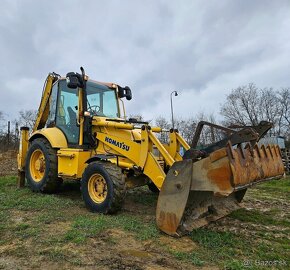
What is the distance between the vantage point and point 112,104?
7641mm

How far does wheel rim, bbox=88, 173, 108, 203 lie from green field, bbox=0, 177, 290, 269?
322 mm

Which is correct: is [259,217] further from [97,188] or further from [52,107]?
[52,107]

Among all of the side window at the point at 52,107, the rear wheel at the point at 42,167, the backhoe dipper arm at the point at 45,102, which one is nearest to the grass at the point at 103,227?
the rear wheel at the point at 42,167

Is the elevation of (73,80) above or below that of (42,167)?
above

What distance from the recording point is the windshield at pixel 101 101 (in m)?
7.05

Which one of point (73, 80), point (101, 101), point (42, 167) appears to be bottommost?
point (42, 167)

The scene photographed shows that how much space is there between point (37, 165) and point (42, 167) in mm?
204

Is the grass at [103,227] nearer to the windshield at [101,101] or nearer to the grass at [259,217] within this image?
the grass at [259,217]

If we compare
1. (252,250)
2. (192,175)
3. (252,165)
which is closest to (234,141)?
(252,165)

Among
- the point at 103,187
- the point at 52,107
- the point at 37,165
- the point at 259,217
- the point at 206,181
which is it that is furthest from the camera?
the point at 52,107

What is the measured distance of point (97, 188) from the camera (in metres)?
5.74

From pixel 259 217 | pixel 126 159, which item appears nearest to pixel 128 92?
pixel 126 159

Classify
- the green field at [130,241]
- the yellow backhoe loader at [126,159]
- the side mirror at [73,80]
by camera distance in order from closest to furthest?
the green field at [130,241] < the yellow backhoe loader at [126,159] < the side mirror at [73,80]

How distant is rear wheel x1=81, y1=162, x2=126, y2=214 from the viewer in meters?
5.27
